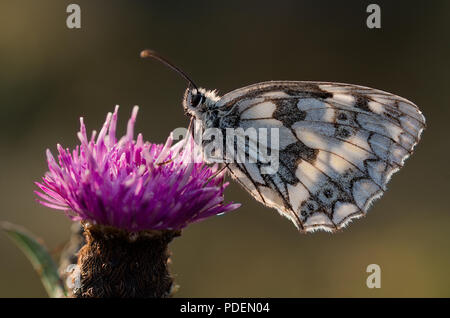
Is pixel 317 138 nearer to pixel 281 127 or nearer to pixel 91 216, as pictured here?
pixel 281 127

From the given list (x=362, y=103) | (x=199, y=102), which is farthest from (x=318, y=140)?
(x=199, y=102)

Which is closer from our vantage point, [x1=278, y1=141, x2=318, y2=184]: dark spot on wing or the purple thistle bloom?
the purple thistle bloom

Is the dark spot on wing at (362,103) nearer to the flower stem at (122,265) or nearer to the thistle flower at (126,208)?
the thistle flower at (126,208)

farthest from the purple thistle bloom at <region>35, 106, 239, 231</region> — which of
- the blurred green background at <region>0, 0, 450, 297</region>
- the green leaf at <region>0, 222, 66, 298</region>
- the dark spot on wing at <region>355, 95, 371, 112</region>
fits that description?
the blurred green background at <region>0, 0, 450, 297</region>

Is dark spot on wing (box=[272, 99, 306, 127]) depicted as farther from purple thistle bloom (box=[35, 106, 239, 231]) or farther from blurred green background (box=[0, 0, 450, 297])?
blurred green background (box=[0, 0, 450, 297])

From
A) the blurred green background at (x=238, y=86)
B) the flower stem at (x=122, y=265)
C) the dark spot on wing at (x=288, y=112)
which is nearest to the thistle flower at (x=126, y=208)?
the flower stem at (x=122, y=265)

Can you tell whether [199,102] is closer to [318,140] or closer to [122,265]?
[318,140]
